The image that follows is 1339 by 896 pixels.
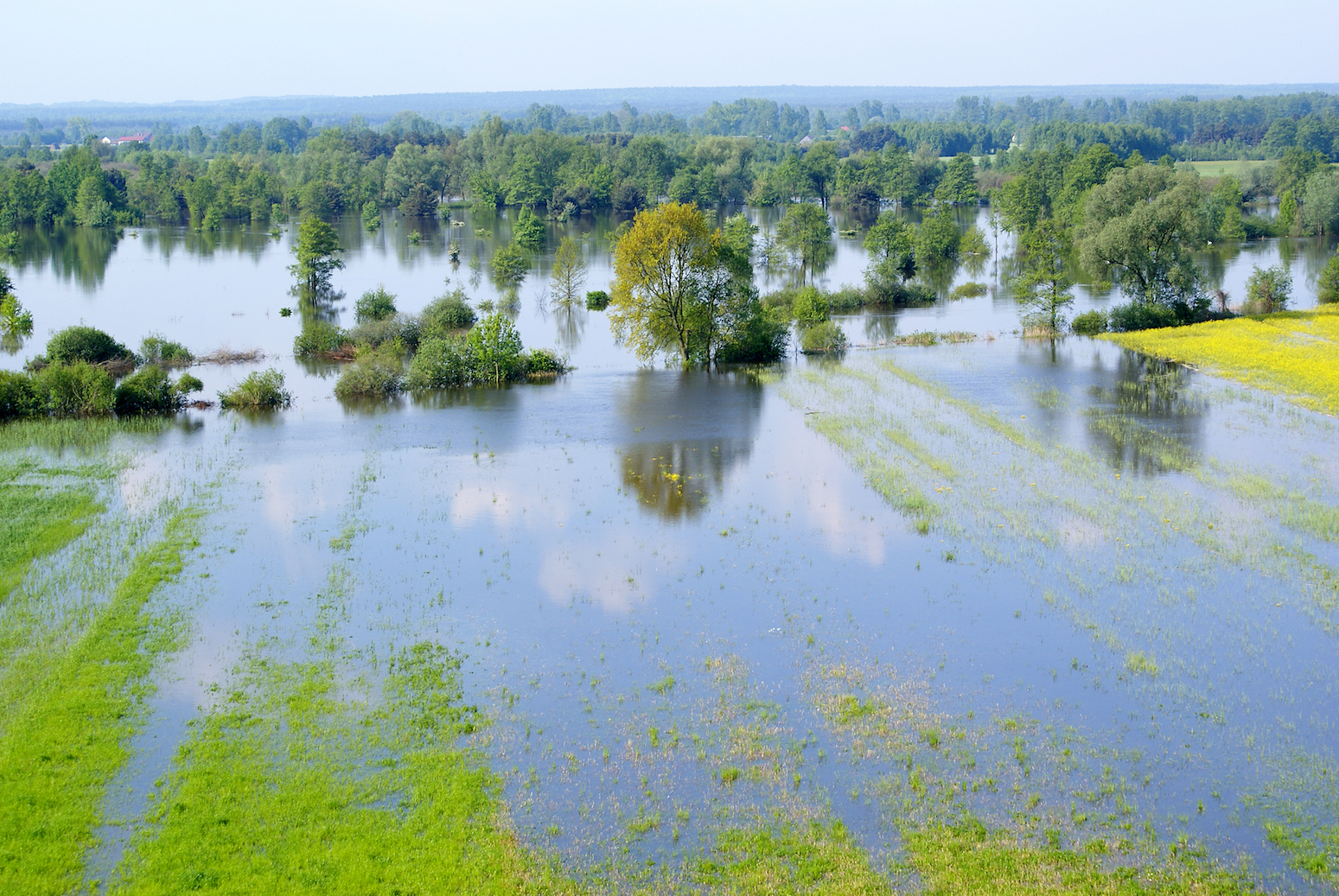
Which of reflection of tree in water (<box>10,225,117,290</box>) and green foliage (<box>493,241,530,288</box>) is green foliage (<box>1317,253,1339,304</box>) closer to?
green foliage (<box>493,241,530,288</box>)

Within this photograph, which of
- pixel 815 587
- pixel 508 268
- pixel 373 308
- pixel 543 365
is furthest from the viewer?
pixel 508 268

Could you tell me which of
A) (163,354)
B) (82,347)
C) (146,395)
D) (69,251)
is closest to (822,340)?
(146,395)

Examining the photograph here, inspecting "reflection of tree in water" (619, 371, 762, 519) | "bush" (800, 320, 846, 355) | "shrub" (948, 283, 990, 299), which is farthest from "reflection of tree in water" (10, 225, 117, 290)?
"shrub" (948, 283, 990, 299)

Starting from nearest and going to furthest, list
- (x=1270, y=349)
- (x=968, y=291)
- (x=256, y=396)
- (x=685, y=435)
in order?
(x=685, y=435) → (x=256, y=396) → (x=1270, y=349) → (x=968, y=291)

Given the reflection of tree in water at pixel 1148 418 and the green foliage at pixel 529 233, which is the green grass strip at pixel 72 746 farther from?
the green foliage at pixel 529 233

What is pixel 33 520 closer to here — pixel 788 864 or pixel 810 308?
pixel 788 864

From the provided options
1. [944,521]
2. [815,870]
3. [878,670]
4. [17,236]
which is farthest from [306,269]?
[815,870]
